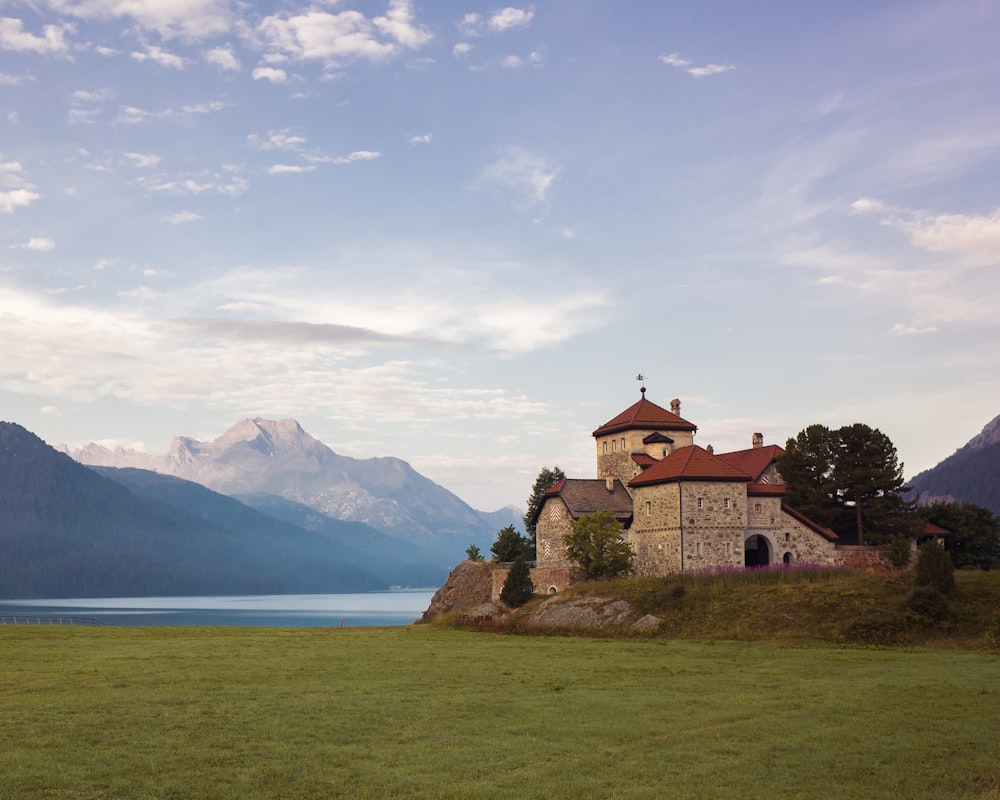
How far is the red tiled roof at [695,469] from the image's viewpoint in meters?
71.1

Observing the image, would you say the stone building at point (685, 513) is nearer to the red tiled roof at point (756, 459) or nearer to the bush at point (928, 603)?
the red tiled roof at point (756, 459)


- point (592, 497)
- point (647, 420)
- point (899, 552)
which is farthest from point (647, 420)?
point (899, 552)

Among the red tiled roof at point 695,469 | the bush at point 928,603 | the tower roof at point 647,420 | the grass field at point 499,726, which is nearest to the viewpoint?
the grass field at point 499,726

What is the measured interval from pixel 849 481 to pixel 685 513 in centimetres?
1523

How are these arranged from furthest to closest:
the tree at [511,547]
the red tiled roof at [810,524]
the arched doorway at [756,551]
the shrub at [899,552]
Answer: the tree at [511,547], the red tiled roof at [810,524], the arched doorway at [756,551], the shrub at [899,552]

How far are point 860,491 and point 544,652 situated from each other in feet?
144

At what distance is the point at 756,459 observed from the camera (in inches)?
3282

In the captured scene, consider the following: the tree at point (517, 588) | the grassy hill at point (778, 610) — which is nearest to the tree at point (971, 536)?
the grassy hill at point (778, 610)

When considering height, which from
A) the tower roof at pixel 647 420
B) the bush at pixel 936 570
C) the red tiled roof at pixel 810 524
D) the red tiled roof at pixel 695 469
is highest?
the tower roof at pixel 647 420

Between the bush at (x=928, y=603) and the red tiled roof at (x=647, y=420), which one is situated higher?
the red tiled roof at (x=647, y=420)

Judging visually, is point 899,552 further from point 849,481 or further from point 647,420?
point 647,420

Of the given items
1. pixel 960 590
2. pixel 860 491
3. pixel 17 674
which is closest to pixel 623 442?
pixel 860 491

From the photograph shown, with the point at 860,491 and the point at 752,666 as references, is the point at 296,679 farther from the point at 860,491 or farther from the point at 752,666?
the point at 860,491

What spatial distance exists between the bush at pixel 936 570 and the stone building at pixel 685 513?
73.7ft
